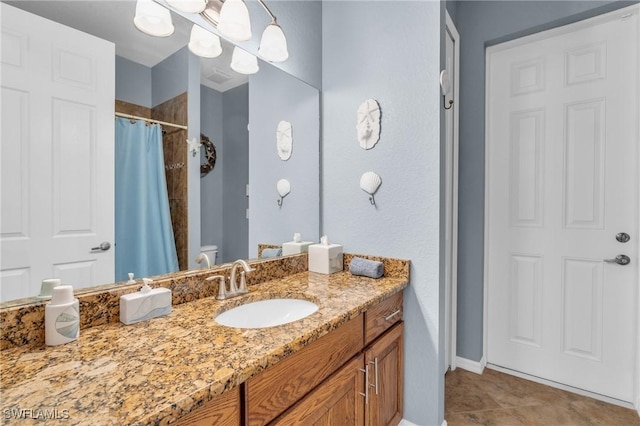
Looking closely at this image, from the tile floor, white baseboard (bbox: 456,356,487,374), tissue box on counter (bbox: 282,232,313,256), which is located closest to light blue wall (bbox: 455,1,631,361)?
white baseboard (bbox: 456,356,487,374)

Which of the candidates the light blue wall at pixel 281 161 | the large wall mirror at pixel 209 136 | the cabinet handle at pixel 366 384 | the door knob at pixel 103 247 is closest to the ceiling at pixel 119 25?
the large wall mirror at pixel 209 136

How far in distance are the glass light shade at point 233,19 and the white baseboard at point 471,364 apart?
2.46m

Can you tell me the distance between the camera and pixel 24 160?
0.79 meters

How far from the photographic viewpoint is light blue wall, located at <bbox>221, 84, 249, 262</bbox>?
135cm

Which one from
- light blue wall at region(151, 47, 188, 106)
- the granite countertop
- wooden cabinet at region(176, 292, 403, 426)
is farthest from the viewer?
light blue wall at region(151, 47, 188, 106)

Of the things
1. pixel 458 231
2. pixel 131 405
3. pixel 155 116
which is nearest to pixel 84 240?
pixel 155 116

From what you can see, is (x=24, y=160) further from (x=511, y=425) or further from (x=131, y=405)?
(x=511, y=425)

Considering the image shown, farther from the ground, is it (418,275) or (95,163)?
(95,163)

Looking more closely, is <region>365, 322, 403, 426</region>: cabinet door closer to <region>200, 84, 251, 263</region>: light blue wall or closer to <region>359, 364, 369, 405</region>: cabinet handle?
<region>359, 364, 369, 405</region>: cabinet handle

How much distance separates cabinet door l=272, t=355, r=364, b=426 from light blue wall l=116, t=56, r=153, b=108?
106cm

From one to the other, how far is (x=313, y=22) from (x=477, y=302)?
7.00 ft

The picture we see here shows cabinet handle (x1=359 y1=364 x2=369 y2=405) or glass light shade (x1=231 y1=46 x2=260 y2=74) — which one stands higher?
glass light shade (x1=231 y1=46 x2=260 y2=74)

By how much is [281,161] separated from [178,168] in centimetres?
63

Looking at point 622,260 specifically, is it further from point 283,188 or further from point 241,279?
point 241,279
